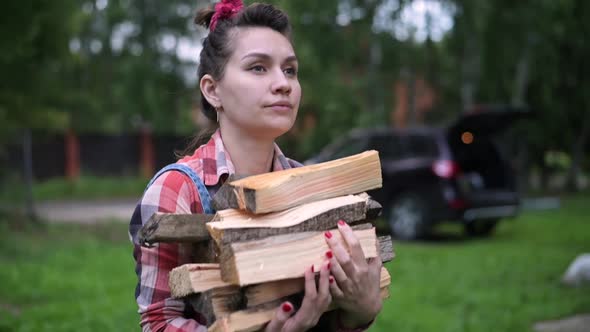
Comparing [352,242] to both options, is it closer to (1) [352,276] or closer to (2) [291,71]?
(1) [352,276]

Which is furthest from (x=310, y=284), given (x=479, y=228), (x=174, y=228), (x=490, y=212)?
(x=479, y=228)

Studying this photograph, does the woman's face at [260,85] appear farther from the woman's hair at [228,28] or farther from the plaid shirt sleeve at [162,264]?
the plaid shirt sleeve at [162,264]

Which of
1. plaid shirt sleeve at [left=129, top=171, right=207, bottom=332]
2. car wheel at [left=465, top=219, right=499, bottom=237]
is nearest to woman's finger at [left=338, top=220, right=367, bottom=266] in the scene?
plaid shirt sleeve at [left=129, top=171, right=207, bottom=332]

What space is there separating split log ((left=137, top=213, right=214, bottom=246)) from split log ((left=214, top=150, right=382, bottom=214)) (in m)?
0.11

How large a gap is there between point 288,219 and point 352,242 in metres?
0.18

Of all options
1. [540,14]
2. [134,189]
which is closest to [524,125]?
[540,14]

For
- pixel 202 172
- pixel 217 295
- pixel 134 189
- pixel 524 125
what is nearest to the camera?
pixel 217 295

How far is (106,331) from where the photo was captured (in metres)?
4.99

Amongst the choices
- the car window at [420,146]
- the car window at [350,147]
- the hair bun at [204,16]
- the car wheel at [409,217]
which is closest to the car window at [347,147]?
the car window at [350,147]

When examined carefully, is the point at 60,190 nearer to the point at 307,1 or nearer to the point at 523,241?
the point at 307,1

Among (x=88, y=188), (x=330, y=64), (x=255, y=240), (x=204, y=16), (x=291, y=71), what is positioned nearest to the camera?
(x=255, y=240)

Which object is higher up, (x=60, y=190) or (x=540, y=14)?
(x=540, y=14)

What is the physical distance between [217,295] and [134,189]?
63.0 feet

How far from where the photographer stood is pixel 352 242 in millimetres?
1680
